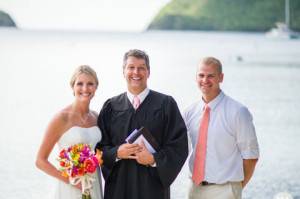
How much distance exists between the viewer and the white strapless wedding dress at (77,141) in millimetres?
5262

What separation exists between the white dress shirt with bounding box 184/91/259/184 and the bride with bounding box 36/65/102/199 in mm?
971

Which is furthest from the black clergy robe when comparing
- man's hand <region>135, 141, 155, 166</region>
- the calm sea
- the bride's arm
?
the calm sea

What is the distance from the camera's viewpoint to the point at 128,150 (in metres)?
4.91

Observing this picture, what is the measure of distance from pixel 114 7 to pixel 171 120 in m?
110

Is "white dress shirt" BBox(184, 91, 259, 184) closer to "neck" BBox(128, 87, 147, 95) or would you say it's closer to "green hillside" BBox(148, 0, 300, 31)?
"neck" BBox(128, 87, 147, 95)

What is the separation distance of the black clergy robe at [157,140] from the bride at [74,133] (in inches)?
8.2

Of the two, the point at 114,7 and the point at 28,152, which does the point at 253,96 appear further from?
the point at 114,7

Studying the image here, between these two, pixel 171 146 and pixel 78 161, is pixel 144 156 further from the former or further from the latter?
pixel 78 161

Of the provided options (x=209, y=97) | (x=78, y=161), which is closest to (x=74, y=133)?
(x=78, y=161)

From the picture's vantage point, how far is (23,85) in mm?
30266

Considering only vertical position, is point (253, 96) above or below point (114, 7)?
below

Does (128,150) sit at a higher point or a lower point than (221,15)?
lower

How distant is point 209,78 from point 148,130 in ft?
2.41

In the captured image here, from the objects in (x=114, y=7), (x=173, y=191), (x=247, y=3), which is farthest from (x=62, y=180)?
(x=247, y=3)
